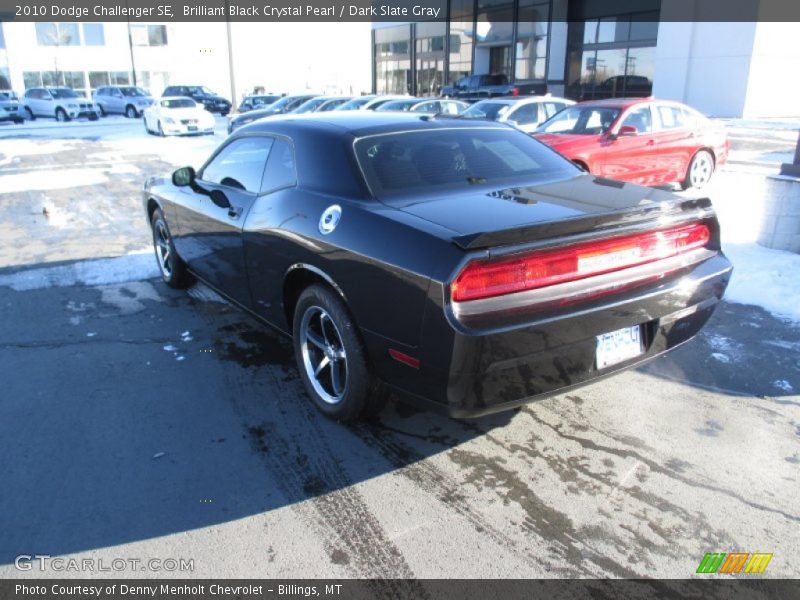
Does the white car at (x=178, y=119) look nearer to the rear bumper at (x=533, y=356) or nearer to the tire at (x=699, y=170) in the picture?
the tire at (x=699, y=170)

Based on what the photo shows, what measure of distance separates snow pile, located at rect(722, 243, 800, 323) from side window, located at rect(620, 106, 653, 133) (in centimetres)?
380

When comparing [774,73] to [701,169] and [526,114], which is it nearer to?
[526,114]

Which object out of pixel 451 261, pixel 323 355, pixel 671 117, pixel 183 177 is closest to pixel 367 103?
pixel 671 117

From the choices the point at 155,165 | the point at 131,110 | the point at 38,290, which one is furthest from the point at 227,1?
the point at 38,290

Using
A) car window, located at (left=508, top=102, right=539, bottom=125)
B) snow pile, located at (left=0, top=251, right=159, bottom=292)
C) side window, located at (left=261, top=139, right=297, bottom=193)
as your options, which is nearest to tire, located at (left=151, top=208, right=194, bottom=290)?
snow pile, located at (left=0, top=251, right=159, bottom=292)

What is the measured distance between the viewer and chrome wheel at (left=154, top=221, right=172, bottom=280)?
581 cm

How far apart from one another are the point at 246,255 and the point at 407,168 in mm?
1230

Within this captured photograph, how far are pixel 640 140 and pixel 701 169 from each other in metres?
1.68

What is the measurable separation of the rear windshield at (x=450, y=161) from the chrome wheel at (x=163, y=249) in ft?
9.51

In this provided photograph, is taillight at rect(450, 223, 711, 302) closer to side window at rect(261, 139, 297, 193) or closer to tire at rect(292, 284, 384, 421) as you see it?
tire at rect(292, 284, 384, 421)

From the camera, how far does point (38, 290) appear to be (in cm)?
587

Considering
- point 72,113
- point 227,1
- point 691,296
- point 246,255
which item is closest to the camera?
point 691,296

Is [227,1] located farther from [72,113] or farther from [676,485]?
[676,485]

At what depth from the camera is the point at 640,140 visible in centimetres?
967
